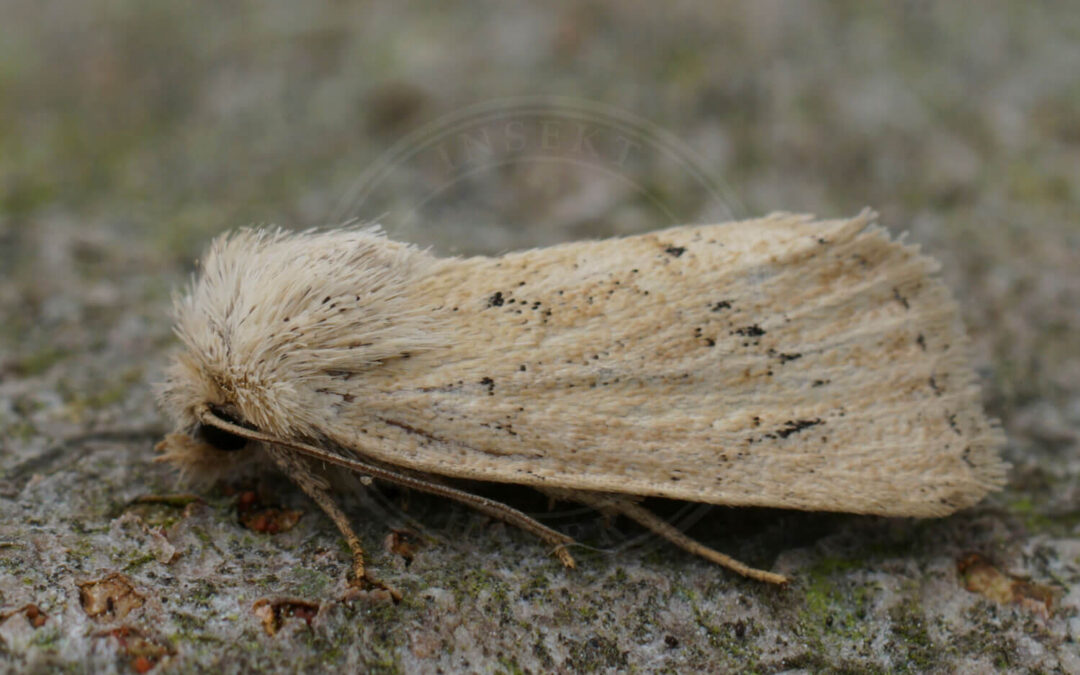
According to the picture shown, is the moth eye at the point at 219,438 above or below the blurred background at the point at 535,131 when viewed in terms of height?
below

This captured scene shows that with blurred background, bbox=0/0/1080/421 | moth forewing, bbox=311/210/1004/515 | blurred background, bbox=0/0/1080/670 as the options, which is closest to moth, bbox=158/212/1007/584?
moth forewing, bbox=311/210/1004/515

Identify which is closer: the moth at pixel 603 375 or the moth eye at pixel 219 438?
the moth at pixel 603 375

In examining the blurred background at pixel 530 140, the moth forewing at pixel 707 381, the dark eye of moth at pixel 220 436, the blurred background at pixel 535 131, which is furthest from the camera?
the blurred background at pixel 535 131

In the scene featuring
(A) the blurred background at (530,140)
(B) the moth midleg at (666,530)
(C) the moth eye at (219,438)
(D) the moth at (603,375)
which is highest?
(A) the blurred background at (530,140)

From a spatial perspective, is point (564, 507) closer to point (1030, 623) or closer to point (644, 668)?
point (644, 668)

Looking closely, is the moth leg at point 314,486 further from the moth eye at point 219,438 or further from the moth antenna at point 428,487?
the moth eye at point 219,438

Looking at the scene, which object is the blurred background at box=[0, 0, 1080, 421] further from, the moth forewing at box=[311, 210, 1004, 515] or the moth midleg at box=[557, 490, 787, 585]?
the moth midleg at box=[557, 490, 787, 585]

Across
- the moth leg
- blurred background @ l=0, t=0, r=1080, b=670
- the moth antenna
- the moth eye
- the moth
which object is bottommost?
the moth leg

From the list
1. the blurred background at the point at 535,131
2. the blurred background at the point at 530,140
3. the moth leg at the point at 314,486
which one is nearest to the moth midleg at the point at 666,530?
the moth leg at the point at 314,486
